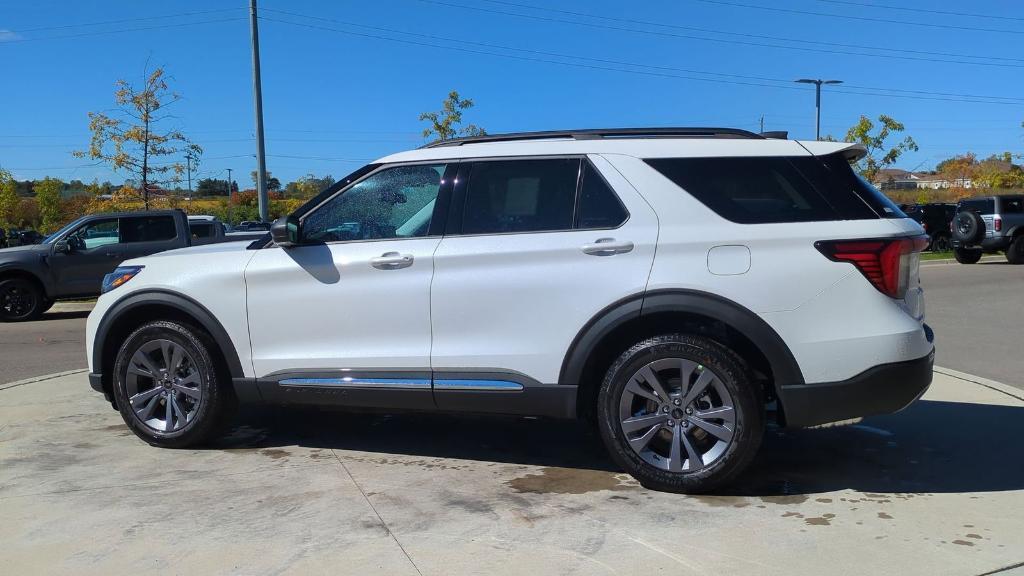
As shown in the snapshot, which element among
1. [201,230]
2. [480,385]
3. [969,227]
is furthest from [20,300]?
[969,227]

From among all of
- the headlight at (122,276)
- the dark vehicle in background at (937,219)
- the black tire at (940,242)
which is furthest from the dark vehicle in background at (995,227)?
the headlight at (122,276)

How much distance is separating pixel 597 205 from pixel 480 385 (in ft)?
3.82

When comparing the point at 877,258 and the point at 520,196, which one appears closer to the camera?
the point at 877,258

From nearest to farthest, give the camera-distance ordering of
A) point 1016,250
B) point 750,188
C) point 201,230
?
point 750,188 < point 201,230 < point 1016,250

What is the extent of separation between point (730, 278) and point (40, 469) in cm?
411

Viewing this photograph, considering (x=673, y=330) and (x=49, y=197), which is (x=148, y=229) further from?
(x=49, y=197)

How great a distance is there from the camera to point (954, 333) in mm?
10305

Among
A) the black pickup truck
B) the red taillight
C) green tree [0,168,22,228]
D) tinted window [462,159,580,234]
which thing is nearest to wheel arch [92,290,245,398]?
tinted window [462,159,580,234]

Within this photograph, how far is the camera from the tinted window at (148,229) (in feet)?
47.1

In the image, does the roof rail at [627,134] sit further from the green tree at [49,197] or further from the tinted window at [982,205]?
the green tree at [49,197]

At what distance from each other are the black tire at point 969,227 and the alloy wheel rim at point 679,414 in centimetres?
2046

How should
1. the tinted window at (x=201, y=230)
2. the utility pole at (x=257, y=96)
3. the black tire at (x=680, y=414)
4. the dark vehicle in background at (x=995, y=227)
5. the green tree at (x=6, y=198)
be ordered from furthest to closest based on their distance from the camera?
the green tree at (x=6, y=198)
the dark vehicle in background at (x=995, y=227)
the utility pole at (x=257, y=96)
the tinted window at (x=201, y=230)
the black tire at (x=680, y=414)

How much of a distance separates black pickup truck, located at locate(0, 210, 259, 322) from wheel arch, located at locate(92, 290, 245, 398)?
8.73m

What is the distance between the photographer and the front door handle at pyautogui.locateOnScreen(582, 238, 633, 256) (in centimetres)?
437
